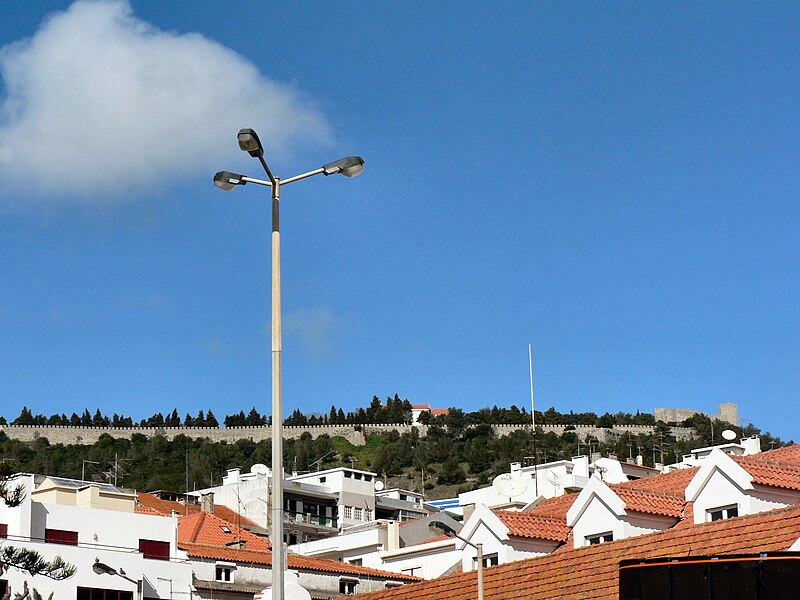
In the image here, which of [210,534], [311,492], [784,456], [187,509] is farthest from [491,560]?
[311,492]

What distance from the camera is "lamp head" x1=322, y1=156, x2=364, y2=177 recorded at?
68.0 ft

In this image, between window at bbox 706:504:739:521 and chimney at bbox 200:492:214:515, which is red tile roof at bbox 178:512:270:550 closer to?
chimney at bbox 200:492:214:515

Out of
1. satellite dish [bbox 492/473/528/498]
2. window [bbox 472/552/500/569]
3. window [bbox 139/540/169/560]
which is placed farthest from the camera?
satellite dish [bbox 492/473/528/498]

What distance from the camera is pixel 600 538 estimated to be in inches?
1250

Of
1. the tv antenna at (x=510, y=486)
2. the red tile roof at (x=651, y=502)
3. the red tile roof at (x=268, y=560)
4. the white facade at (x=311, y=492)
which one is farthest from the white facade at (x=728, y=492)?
the white facade at (x=311, y=492)

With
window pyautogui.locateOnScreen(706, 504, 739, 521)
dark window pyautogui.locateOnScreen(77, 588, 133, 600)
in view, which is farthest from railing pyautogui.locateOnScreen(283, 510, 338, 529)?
window pyautogui.locateOnScreen(706, 504, 739, 521)

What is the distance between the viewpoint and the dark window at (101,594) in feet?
157

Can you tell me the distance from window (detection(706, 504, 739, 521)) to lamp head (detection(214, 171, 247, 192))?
577 inches

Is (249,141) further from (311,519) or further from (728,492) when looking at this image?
(311,519)

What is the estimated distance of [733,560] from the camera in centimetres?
1780

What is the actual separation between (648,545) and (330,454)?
164769mm

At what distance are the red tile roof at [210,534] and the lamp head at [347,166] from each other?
141ft

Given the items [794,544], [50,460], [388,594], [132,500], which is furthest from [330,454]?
[794,544]

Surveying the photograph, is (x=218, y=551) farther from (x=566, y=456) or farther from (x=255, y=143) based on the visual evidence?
(x=566, y=456)
